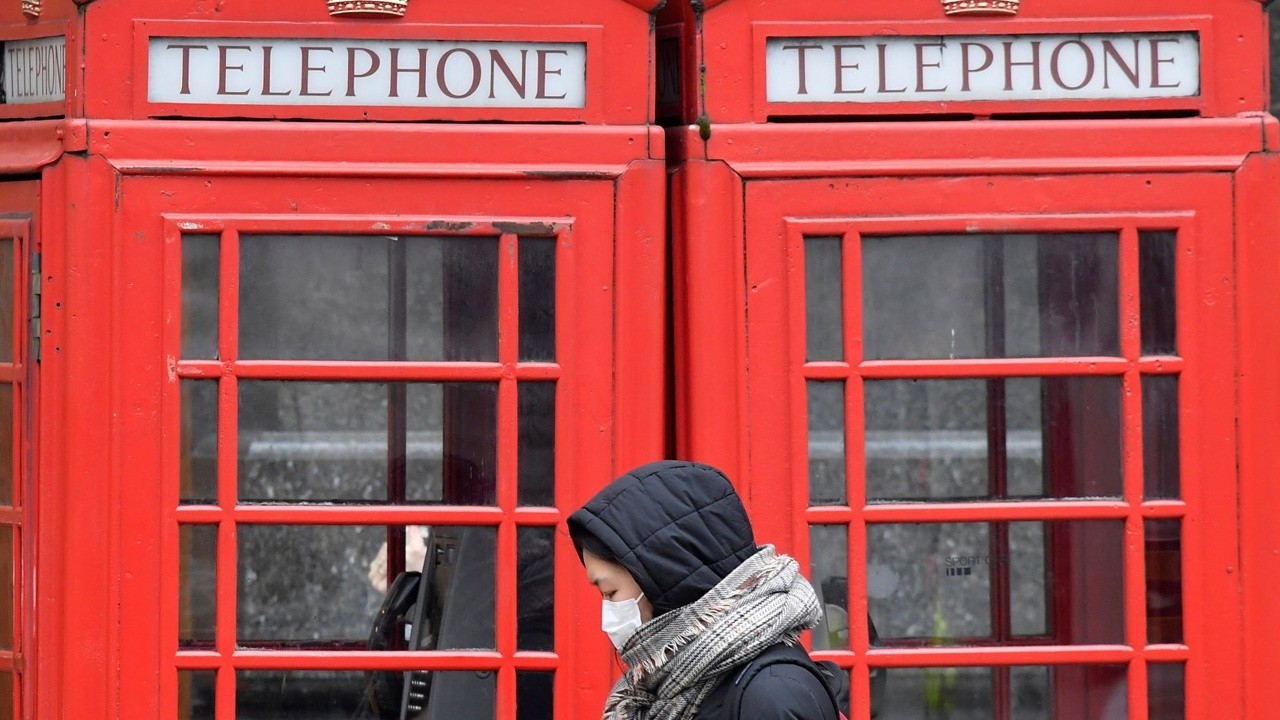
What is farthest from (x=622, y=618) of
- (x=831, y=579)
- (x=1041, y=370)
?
(x=1041, y=370)

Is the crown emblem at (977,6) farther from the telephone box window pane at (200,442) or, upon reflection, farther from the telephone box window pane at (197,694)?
the telephone box window pane at (197,694)

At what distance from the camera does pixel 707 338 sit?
2809 mm

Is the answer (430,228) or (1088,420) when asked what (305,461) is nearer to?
(430,228)

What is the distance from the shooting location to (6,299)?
2.88m

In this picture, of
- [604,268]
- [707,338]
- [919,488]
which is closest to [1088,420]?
[919,488]

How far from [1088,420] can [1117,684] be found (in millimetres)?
502

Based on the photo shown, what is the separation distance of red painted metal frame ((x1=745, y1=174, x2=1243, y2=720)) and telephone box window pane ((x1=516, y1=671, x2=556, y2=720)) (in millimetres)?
511

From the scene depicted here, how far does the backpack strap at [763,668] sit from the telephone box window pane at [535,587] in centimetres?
90

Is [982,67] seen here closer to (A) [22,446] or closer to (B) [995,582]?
(B) [995,582]

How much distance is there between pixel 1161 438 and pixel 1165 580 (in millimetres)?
266

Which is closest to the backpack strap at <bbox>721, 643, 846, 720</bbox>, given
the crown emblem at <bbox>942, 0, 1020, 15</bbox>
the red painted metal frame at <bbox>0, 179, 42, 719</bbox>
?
the crown emblem at <bbox>942, 0, 1020, 15</bbox>

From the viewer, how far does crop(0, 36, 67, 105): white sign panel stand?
2812 millimetres

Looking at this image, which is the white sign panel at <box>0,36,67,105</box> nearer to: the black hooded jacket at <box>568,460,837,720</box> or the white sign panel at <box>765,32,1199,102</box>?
the white sign panel at <box>765,32,1199,102</box>

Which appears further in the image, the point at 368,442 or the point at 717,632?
the point at 368,442
